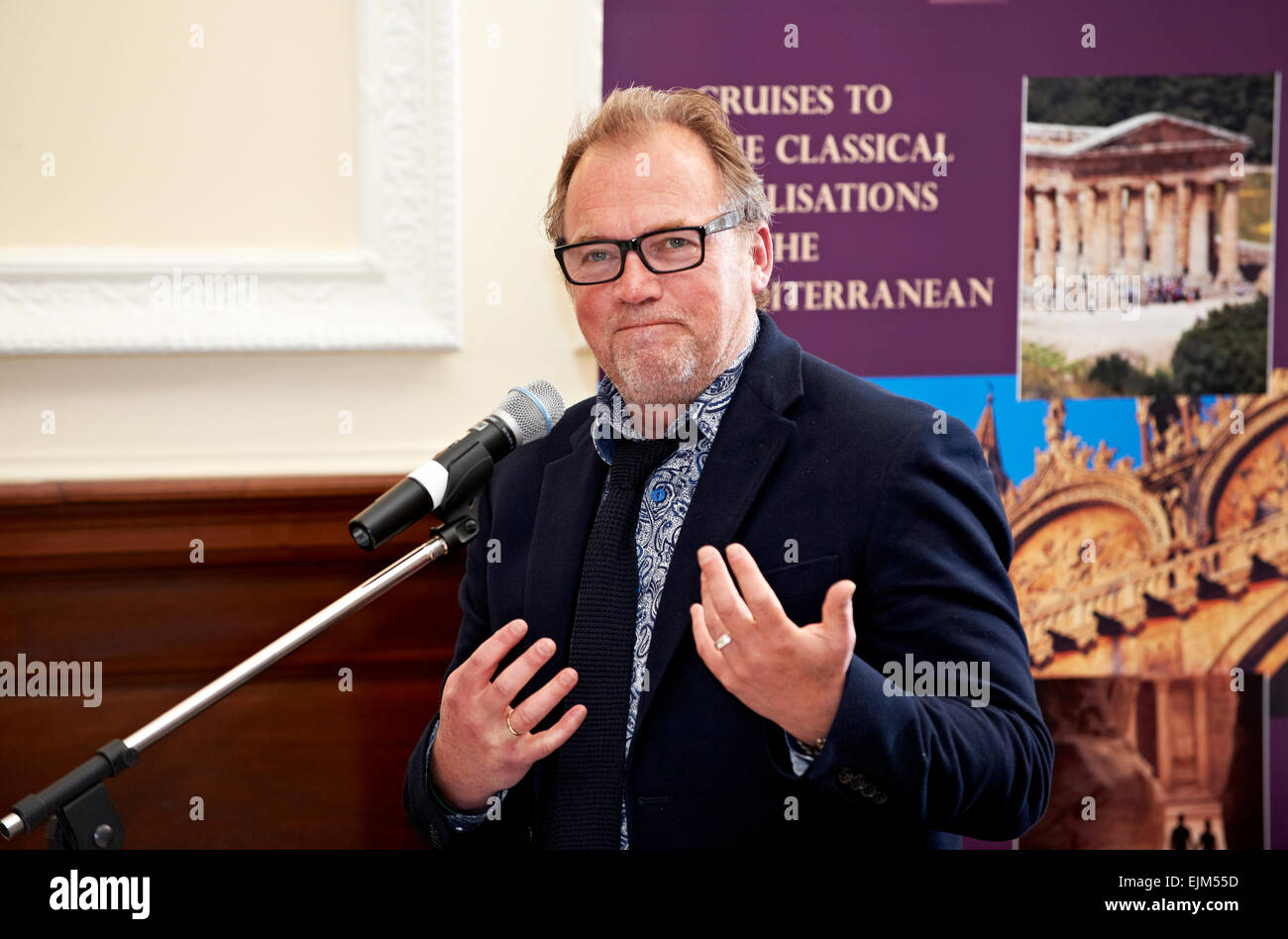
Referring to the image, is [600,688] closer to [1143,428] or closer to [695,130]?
[695,130]

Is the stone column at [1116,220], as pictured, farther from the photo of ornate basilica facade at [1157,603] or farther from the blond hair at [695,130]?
the blond hair at [695,130]

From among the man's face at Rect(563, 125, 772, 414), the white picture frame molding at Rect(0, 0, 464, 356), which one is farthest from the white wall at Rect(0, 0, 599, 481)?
the man's face at Rect(563, 125, 772, 414)

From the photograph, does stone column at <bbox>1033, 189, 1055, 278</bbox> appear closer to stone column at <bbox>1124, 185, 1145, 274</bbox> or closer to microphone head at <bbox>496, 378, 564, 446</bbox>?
stone column at <bbox>1124, 185, 1145, 274</bbox>

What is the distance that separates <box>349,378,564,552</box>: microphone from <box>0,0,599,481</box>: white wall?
0.85 meters

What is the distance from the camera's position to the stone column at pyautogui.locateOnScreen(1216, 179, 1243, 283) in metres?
2.28

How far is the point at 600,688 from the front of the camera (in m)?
1.59

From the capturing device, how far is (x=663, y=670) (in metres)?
1.52

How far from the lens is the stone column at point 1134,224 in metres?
2.27

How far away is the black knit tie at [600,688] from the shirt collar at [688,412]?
0.12 metres

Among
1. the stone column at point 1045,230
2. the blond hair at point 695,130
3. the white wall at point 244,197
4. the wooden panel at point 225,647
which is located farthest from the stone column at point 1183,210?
the wooden panel at point 225,647

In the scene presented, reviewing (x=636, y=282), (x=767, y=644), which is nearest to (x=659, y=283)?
(x=636, y=282)
